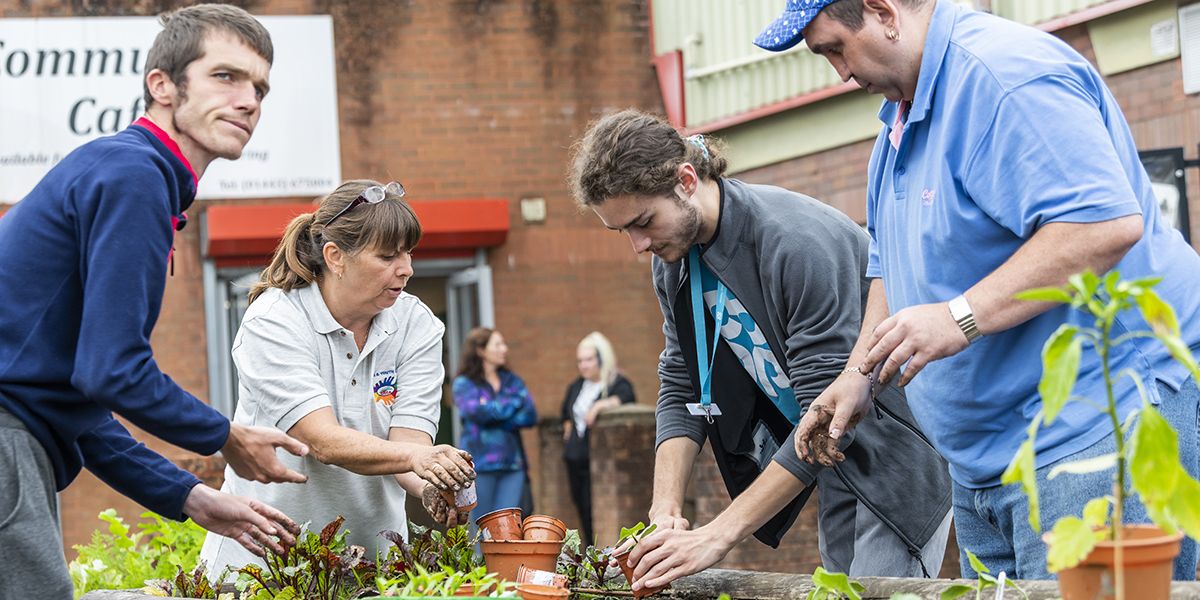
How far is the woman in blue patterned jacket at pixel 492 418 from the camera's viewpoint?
10.1 m

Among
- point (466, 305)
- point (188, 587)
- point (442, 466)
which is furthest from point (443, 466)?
point (466, 305)

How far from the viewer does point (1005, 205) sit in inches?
106

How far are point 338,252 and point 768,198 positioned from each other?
1.11 metres

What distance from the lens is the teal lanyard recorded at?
366cm

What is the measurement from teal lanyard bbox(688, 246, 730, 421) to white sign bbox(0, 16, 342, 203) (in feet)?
Result: 28.3

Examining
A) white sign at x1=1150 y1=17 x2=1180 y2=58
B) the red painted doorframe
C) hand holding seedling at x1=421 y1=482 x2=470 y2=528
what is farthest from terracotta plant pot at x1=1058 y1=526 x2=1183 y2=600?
the red painted doorframe

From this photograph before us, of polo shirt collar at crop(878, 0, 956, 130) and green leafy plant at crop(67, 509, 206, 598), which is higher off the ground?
polo shirt collar at crop(878, 0, 956, 130)

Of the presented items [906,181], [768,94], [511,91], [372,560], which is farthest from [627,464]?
[906,181]

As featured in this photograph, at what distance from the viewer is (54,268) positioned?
2678 millimetres

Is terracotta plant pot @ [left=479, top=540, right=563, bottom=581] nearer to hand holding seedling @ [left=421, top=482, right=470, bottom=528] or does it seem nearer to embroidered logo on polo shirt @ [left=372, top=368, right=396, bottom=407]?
hand holding seedling @ [left=421, top=482, right=470, bottom=528]

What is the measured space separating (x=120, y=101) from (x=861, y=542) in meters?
9.83

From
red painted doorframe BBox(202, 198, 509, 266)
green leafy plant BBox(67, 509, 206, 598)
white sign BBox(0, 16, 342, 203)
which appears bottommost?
green leafy plant BBox(67, 509, 206, 598)

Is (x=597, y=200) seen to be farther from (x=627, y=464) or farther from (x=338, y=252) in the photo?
(x=627, y=464)

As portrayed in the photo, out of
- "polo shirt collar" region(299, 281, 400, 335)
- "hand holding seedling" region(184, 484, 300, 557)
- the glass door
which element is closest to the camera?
"hand holding seedling" region(184, 484, 300, 557)
